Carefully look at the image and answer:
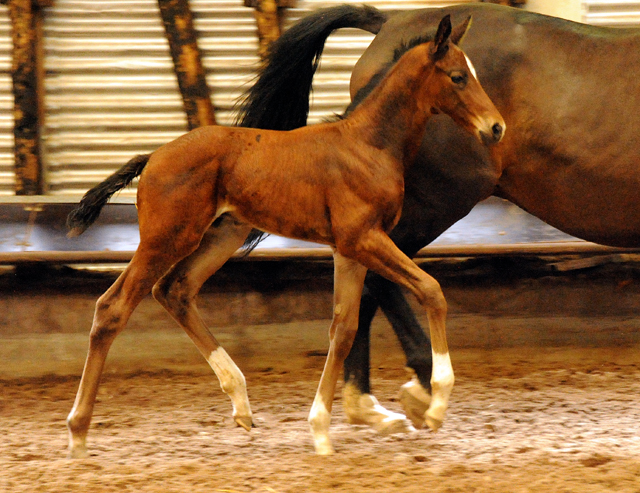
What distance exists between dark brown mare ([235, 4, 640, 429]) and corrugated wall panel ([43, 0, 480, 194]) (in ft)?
8.68

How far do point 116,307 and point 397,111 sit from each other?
50.6 inches

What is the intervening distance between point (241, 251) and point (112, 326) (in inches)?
59.3

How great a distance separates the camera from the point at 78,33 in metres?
6.28

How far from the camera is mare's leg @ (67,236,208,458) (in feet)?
9.52

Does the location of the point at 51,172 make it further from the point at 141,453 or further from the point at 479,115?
the point at 479,115

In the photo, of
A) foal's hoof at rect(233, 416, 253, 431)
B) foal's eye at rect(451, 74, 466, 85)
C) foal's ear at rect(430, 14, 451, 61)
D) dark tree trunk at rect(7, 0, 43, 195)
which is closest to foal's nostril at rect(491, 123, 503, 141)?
foal's eye at rect(451, 74, 466, 85)

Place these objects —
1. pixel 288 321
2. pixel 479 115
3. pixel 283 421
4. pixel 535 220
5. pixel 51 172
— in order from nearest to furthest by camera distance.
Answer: pixel 479 115 → pixel 283 421 → pixel 288 321 → pixel 535 220 → pixel 51 172

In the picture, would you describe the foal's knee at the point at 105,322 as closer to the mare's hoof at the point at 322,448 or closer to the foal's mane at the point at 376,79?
the mare's hoof at the point at 322,448

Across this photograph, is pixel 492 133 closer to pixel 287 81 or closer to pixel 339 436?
pixel 287 81

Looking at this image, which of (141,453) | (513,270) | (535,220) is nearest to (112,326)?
(141,453)

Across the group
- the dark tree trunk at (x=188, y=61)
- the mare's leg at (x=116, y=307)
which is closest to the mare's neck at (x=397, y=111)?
the mare's leg at (x=116, y=307)

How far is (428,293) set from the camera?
2.75 m

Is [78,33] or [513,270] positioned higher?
[78,33]

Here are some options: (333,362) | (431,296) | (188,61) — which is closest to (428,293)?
(431,296)
